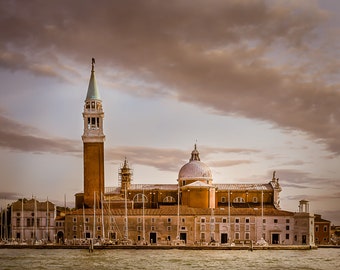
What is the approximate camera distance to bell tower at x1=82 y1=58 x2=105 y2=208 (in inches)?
2876

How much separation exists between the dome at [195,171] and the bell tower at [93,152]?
848 centimetres

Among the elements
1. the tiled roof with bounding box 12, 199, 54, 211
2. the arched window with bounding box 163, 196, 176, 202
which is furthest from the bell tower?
the arched window with bounding box 163, 196, 176, 202

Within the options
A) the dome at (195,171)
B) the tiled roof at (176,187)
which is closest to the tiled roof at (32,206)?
the tiled roof at (176,187)

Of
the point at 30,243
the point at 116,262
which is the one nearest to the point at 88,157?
the point at 30,243

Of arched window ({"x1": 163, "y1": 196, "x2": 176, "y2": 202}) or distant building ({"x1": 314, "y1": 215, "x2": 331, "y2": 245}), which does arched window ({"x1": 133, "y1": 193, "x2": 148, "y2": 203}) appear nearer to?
arched window ({"x1": 163, "y1": 196, "x2": 176, "y2": 202})

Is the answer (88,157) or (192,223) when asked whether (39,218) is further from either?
(192,223)

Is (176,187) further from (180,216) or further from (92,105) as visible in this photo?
(92,105)

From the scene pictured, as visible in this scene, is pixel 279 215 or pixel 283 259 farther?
pixel 279 215

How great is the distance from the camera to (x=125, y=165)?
78.8m

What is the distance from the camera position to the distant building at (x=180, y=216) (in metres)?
67.8

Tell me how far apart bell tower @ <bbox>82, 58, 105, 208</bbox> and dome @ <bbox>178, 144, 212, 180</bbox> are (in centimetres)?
848

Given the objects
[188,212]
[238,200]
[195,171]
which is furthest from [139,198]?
[238,200]

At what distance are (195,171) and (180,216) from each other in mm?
8104

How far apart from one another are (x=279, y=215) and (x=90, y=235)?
1790cm
